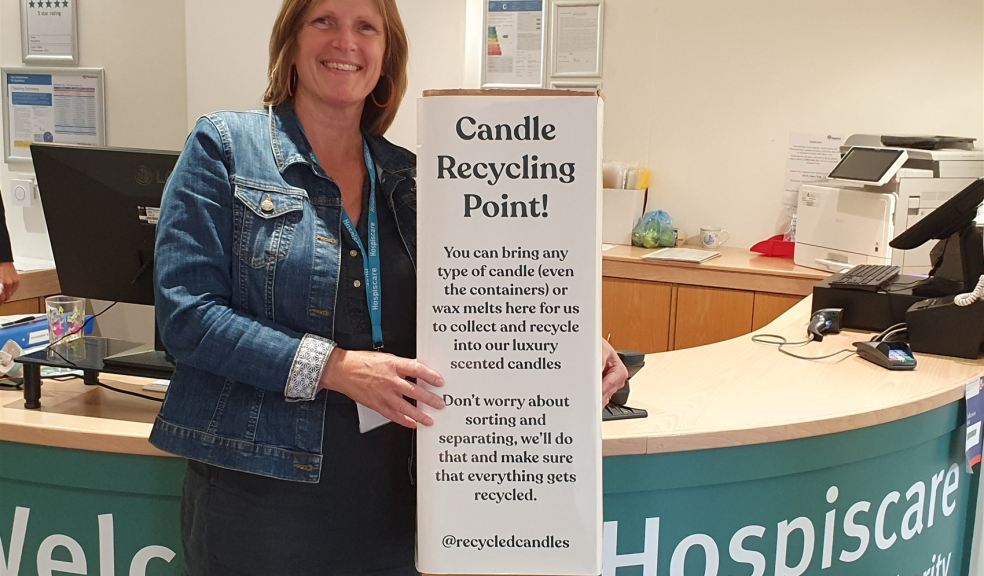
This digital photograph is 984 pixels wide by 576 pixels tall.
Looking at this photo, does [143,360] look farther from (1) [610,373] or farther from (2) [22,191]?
(2) [22,191]

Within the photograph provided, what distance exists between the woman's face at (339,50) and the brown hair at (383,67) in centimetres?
2

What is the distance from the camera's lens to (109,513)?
→ 70.5 inches

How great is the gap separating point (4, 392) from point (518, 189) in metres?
1.32

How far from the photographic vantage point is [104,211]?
6.49 ft

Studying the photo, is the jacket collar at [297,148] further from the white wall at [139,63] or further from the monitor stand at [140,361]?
the white wall at [139,63]

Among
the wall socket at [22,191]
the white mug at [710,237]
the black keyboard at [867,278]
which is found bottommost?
the white mug at [710,237]

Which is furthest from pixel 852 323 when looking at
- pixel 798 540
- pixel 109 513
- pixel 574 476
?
pixel 109 513

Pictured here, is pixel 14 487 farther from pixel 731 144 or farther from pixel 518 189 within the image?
pixel 731 144

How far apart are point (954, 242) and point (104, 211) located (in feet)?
7.17

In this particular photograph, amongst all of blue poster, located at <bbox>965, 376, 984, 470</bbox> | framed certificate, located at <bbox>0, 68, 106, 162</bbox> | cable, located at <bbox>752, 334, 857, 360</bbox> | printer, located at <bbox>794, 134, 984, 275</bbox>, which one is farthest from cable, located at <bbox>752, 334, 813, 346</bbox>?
framed certificate, located at <bbox>0, 68, 106, 162</bbox>

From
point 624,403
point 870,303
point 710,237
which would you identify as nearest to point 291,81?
point 624,403

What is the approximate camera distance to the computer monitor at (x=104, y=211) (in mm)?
1947

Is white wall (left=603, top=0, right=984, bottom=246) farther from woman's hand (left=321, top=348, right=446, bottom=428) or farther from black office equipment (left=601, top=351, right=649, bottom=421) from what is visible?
woman's hand (left=321, top=348, right=446, bottom=428)

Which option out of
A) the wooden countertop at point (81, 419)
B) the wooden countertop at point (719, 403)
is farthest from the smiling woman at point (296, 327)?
the wooden countertop at point (719, 403)
